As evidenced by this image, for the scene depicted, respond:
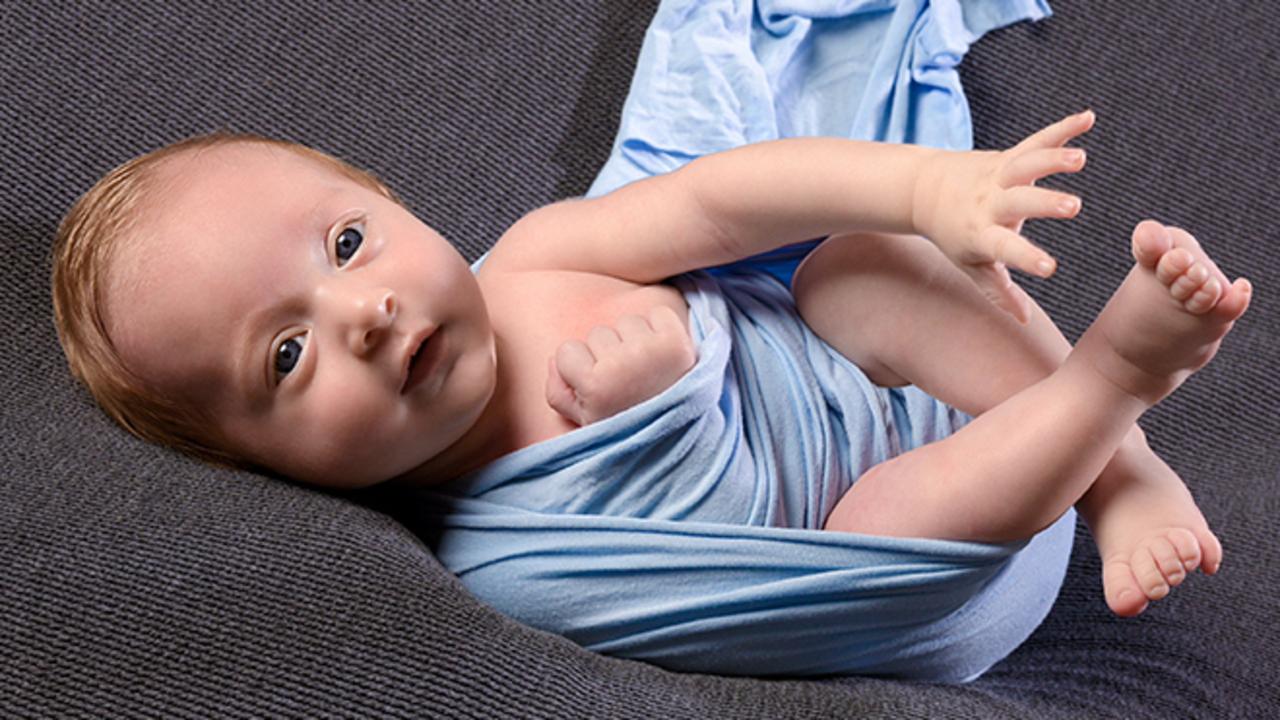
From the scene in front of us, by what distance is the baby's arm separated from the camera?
2.87 feet

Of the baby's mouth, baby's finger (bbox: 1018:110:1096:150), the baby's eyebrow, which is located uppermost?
baby's finger (bbox: 1018:110:1096:150)

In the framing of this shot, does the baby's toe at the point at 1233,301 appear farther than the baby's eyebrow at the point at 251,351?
No

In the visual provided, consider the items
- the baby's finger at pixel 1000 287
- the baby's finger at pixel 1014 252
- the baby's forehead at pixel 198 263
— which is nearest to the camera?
the baby's finger at pixel 1014 252

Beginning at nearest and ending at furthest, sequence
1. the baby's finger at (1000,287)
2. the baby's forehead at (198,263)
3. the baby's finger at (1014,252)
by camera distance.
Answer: the baby's finger at (1014,252), the baby's finger at (1000,287), the baby's forehead at (198,263)

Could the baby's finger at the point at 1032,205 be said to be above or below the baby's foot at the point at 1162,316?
above

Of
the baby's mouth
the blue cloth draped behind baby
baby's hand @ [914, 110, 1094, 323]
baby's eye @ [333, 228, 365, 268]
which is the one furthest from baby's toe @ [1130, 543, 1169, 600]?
baby's eye @ [333, 228, 365, 268]

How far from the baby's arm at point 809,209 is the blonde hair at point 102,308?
0.78ft

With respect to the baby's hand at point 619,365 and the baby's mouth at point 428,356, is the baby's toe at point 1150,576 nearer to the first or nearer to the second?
the baby's hand at point 619,365

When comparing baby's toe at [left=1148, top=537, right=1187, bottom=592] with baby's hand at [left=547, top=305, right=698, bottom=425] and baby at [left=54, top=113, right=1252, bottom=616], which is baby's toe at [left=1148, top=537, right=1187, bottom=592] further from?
baby's hand at [left=547, top=305, right=698, bottom=425]

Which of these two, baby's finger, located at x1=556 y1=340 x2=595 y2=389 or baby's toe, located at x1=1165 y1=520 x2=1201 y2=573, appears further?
baby's finger, located at x1=556 y1=340 x2=595 y2=389

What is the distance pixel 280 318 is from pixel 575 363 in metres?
0.26

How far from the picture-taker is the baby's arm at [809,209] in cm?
87

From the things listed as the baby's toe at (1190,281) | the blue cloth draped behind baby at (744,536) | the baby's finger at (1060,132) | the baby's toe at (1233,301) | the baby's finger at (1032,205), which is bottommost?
the blue cloth draped behind baby at (744,536)

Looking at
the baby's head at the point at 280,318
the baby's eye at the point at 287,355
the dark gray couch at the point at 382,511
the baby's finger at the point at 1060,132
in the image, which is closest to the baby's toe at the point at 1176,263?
the baby's finger at the point at 1060,132
